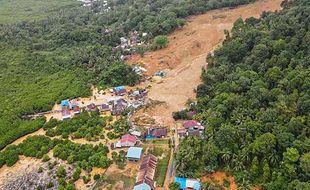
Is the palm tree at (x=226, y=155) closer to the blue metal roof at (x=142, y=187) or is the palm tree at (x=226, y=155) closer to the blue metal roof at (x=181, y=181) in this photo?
the blue metal roof at (x=181, y=181)

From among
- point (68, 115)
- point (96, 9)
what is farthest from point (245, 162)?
point (96, 9)

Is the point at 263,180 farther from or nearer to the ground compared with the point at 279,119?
nearer to the ground

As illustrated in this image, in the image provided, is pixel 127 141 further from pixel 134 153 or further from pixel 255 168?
pixel 255 168

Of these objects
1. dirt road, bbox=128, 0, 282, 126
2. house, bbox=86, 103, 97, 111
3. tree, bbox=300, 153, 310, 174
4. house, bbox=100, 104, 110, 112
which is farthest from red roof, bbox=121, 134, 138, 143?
tree, bbox=300, 153, 310, 174

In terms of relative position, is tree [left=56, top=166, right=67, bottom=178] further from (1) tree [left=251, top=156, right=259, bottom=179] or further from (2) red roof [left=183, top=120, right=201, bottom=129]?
(1) tree [left=251, top=156, right=259, bottom=179]

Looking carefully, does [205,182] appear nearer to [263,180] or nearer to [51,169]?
[263,180]

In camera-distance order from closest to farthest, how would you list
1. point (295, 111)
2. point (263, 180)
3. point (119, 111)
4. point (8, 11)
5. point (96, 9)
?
point (263, 180) < point (295, 111) < point (119, 111) < point (96, 9) < point (8, 11)

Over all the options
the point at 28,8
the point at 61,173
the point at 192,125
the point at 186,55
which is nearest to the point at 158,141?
the point at 192,125
